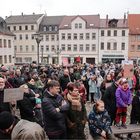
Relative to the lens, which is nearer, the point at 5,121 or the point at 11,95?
the point at 5,121

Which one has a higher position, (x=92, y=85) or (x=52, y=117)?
(x=52, y=117)

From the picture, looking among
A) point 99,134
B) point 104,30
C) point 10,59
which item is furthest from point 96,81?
point 104,30

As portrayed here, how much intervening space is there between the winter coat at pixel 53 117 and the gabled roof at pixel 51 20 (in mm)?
57698

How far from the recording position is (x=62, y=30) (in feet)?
196

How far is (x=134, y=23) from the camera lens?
198 feet

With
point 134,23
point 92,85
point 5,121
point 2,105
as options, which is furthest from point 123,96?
point 134,23

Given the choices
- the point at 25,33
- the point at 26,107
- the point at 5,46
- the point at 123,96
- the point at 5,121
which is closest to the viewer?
the point at 5,121

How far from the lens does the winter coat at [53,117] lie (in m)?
5.69

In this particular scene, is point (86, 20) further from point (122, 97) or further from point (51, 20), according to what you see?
point (122, 97)

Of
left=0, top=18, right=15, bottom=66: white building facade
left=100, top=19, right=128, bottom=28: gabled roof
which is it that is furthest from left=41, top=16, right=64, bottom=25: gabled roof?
left=0, top=18, right=15, bottom=66: white building facade

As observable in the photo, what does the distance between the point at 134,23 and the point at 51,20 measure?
56.7 ft

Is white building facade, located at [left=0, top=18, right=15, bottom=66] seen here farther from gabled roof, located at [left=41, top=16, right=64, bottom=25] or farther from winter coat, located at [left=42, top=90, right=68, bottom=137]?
winter coat, located at [left=42, top=90, right=68, bottom=137]

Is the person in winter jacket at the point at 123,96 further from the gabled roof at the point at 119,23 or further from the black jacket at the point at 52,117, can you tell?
the gabled roof at the point at 119,23

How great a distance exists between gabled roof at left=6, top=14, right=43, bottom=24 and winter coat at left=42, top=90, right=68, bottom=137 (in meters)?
57.8
